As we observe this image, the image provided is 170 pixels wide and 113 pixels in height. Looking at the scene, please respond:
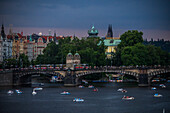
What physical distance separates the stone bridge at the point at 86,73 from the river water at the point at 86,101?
6.13 meters

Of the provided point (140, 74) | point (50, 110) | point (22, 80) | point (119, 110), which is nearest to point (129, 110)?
point (119, 110)

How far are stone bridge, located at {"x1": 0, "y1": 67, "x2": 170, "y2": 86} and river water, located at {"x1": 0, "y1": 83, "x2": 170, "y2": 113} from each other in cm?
613

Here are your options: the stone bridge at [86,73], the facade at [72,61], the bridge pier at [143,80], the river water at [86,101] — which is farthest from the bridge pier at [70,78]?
the bridge pier at [143,80]

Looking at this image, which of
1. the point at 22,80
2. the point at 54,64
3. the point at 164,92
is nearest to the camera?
the point at 164,92

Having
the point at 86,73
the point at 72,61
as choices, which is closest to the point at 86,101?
the point at 86,73

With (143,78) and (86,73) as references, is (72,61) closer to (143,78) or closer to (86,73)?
(86,73)

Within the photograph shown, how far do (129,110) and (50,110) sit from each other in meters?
17.1

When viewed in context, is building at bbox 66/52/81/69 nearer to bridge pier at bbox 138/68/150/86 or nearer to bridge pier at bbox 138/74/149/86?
bridge pier at bbox 138/68/150/86

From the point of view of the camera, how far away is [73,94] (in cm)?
14150

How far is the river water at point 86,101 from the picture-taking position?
380 feet

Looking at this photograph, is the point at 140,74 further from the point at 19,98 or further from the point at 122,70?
the point at 19,98

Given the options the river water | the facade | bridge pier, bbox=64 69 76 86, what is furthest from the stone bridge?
the facade

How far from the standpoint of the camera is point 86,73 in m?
165

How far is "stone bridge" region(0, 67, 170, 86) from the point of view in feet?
523
